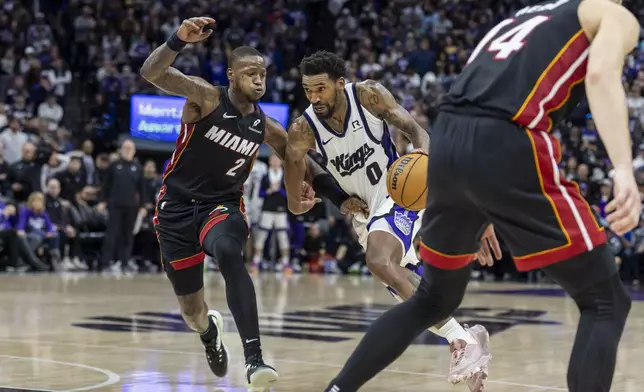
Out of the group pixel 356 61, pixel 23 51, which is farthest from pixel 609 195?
pixel 23 51

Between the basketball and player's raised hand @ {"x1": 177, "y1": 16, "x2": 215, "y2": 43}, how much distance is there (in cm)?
122

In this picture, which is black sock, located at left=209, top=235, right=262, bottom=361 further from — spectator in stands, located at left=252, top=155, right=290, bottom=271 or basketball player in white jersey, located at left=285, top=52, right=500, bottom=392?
spectator in stands, located at left=252, top=155, right=290, bottom=271

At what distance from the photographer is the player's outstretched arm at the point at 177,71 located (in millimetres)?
5480

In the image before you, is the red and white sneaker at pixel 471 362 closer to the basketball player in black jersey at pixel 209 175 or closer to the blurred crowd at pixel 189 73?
the basketball player in black jersey at pixel 209 175

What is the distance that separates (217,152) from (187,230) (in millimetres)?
481

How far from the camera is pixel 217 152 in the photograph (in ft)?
20.2

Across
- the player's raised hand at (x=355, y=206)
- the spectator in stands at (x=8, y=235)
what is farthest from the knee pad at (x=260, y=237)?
the player's raised hand at (x=355, y=206)

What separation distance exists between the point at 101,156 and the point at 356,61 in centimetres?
634

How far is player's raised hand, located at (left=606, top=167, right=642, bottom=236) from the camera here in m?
3.38

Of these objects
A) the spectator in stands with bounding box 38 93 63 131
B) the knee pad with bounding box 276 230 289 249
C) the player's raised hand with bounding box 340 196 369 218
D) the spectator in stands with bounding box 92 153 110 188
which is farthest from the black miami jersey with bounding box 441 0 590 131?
the spectator in stands with bounding box 38 93 63 131

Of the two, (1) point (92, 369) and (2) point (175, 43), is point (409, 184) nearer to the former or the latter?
(2) point (175, 43)

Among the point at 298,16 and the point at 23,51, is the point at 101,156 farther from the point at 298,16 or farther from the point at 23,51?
the point at 298,16

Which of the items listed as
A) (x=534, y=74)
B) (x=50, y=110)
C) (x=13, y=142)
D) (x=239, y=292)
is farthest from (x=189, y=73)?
(x=534, y=74)

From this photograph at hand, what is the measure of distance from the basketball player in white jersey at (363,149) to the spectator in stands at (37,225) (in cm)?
1013
